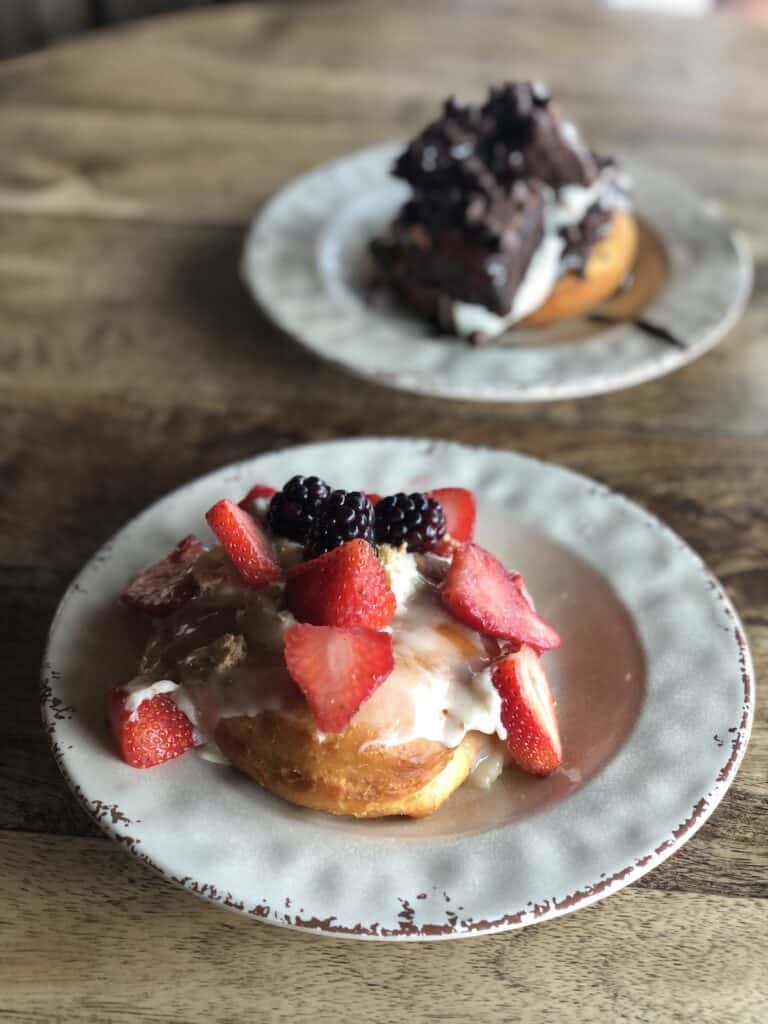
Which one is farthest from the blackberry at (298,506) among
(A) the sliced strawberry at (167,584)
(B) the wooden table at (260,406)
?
(B) the wooden table at (260,406)

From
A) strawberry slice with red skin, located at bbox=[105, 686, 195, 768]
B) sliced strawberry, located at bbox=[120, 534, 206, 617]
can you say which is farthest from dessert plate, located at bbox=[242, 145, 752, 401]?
strawberry slice with red skin, located at bbox=[105, 686, 195, 768]

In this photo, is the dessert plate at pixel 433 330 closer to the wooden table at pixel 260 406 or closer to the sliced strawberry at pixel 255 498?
the wooden table at pixel 260 406

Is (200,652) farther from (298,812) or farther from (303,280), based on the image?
(303,280)

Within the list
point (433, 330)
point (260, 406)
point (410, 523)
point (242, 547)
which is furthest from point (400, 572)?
point (433, 330)

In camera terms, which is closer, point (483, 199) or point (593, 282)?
point (483, 199)

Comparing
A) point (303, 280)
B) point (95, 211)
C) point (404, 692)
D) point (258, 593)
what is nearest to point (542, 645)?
point (404, 692)

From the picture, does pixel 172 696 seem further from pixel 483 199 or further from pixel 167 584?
pixel 483 199
